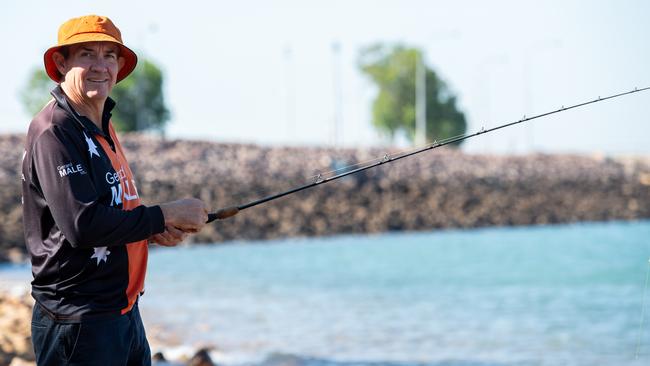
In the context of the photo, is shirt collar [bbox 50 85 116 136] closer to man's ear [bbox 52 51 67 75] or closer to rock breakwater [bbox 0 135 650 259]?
man's ear [bbox 52 51 67 75]

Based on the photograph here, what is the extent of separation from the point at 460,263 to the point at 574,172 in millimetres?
25105

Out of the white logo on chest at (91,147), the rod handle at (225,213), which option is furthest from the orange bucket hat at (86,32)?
the rod handle at (225,213)

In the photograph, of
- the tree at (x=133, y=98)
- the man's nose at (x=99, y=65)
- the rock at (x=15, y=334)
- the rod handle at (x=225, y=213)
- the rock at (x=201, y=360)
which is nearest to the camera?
the man's nose at (x=99, y=65)

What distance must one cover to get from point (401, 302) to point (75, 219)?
42.3ft

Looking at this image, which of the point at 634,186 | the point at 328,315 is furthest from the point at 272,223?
the point at 634,186

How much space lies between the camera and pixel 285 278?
19.1 metres

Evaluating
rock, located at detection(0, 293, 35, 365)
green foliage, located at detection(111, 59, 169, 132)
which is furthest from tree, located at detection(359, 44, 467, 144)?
rock, located at detection(0, 293, 35, 365)

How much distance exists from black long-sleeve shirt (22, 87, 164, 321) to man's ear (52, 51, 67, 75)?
0.08 metres

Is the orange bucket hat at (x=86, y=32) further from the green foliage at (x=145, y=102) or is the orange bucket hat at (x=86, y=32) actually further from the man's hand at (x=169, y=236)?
the green foliage at (x=145, y=102)

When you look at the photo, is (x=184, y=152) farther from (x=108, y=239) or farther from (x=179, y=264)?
(x=108, y=239)

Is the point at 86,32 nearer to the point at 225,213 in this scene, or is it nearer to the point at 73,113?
the point at 73,113

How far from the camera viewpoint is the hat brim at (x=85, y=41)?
2.81 metres

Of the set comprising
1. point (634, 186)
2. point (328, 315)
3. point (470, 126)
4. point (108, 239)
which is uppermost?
point (470, 126)

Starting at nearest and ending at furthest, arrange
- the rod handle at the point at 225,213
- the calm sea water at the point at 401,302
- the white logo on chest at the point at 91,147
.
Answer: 1. the white logo on chest at the point at 91,147
2. the rod handle at the point at 225,213
3. the calm sea water at the point at 401,302
